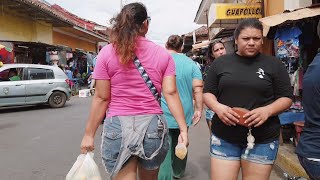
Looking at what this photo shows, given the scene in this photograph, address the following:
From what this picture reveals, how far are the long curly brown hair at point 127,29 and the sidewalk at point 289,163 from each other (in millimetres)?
3340

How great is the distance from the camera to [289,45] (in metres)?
6.82

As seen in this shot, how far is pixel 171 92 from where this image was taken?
2908 millimetres

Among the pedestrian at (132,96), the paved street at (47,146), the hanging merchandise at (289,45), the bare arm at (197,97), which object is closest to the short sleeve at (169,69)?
the pedestrian at (132,96)

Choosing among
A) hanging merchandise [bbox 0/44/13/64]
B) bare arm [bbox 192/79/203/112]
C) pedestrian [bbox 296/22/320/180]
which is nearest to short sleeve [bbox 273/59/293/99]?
pedestrian [bbox 296/22/320/180]

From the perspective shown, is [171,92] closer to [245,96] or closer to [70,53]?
[245,96]

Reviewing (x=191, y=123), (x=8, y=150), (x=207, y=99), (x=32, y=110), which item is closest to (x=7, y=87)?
(x=32, y=110)

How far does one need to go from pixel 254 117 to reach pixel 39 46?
18.8m

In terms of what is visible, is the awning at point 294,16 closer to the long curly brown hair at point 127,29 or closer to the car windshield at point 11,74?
the long curly brown hair at point 127,29

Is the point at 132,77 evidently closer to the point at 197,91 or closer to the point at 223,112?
the point at 223,112

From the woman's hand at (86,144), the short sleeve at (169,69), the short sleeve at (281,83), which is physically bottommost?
the woman's hand at (86,144)

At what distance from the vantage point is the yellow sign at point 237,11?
10914 millimetres

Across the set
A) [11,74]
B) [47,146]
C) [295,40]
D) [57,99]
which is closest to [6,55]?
[11,74]

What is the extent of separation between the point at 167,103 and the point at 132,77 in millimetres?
344

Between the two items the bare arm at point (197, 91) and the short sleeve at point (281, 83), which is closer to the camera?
the short sleeve at point (281, 83)
